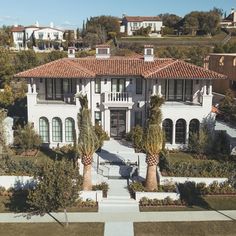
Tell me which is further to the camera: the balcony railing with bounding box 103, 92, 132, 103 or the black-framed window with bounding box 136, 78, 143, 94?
the black-framed window with bounding box 136, 78, 143, 94

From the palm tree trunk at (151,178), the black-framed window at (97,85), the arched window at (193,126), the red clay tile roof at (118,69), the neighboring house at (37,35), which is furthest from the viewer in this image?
the neighboring house at (37,35)

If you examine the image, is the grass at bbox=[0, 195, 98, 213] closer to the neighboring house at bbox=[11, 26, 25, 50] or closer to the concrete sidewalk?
the concrete sidewalk

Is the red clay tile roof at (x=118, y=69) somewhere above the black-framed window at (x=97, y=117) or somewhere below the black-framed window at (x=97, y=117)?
above

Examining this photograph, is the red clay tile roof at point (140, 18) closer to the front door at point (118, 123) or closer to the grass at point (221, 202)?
the front door at point (118, 123)

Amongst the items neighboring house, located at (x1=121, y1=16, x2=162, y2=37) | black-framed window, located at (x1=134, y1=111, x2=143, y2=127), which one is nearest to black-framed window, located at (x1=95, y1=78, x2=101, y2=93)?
black-framed window, located at (x1=134, y1=111, x2=143, y2=127)

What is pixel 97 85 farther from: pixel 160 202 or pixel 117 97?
pixel 160 202

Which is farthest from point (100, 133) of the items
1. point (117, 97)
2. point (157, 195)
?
point (157, 195)

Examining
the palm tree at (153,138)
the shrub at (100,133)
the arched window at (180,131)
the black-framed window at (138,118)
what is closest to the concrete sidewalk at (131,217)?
the palm tree at (153,138)
